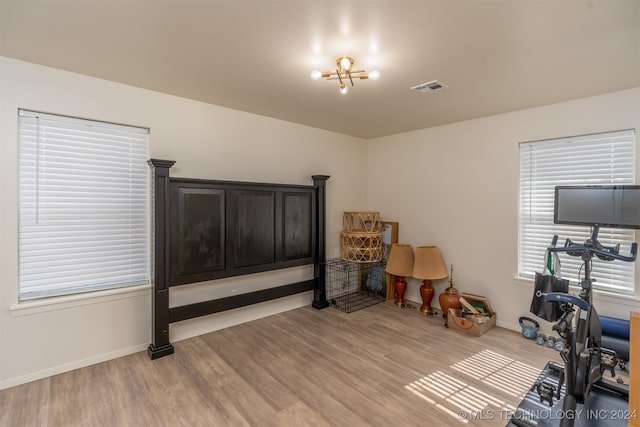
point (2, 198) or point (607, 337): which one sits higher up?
point (2, 198)

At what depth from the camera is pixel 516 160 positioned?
3.45m

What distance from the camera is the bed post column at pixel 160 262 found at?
2.77m

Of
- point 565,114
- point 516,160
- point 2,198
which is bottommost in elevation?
point 2,198

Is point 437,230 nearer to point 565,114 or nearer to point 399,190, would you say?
point 399,190

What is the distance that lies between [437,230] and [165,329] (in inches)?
135

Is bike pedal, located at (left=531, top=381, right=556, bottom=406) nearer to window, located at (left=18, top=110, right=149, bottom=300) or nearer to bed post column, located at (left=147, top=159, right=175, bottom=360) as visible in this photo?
bed post column, located at (left=147, top=159, right=175, bottom=360)

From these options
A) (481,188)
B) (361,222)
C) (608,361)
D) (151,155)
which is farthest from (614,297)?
(151,155)

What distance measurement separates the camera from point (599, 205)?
105 inches

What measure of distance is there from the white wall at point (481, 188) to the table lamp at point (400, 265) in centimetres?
25

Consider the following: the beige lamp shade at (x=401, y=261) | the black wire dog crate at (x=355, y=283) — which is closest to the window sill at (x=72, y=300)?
the black wire dog crate at (x=355, y=283)

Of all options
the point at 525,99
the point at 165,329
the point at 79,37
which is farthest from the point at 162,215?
the point at 525,99

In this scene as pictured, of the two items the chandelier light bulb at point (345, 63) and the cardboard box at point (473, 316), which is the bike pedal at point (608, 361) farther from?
the chandelier light bulb at point (345, 63)

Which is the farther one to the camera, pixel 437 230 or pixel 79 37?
pixel 437 230

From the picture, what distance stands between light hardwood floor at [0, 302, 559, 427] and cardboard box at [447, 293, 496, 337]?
3.8 inches
